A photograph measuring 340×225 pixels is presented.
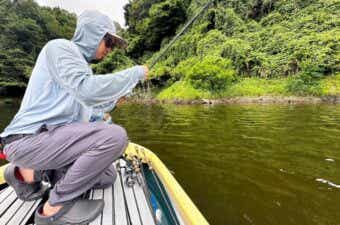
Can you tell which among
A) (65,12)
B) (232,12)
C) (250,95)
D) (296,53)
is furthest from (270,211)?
(65,12)

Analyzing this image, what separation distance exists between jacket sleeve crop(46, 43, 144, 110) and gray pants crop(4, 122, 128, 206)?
7.6 inches

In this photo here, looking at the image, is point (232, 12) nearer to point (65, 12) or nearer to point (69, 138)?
point (69, 138)

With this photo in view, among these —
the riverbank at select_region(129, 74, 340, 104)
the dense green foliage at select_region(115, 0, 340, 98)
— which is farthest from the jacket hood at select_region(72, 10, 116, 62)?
the riverbank at select_region(129, 74, 340, 104)

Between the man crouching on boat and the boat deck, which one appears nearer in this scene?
the man crouching on boat

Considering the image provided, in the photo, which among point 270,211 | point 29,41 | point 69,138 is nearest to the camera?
point 69,138

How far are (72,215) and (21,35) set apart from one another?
139ft

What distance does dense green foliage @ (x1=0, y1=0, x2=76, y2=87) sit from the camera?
3303 centimetres

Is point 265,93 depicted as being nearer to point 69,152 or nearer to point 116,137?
point 116,137

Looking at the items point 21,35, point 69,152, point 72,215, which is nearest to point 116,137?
point 69,152

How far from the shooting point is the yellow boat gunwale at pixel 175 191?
1396mm

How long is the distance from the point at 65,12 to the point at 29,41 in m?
18.2

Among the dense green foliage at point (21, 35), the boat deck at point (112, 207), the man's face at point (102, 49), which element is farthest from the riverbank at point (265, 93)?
the dense green foliage at point (21, 35)

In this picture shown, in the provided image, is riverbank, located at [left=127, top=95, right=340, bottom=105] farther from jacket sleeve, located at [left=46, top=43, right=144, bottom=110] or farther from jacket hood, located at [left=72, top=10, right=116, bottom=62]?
jacket sleeve, located at [left=46, top=43, right=144, bottom=110]

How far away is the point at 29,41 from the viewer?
119 feet
